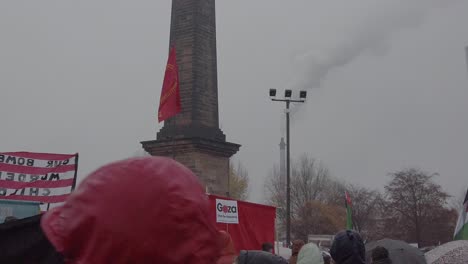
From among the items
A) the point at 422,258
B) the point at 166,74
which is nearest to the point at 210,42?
the point at 166,74

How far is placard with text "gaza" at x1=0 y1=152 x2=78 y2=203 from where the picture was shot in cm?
879

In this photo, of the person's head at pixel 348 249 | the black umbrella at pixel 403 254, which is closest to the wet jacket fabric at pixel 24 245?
the person's head at pixel 348 249

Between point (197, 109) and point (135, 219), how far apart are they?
18187mm

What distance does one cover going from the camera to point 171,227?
1.24 metres

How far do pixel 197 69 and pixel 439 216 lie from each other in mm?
47589

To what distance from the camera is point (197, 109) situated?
19359 mm

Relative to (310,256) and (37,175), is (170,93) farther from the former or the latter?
(310,256)

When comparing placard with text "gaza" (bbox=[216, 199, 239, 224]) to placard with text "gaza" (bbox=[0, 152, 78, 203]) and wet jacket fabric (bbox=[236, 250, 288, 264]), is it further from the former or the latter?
wet jacket fabric (bbox=[236, 250, 288, 264])

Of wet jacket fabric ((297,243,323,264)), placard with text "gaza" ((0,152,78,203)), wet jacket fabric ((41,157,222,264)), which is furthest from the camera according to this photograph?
placard with text "gaza" ((0,152,78,203))

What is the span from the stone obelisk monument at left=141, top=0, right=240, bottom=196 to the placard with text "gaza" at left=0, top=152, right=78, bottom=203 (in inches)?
369

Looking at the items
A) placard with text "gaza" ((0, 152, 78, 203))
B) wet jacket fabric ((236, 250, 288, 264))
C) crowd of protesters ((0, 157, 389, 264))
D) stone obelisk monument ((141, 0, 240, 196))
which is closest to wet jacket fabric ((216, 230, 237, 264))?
crowd of protesters ((0, 157, 389, 264))

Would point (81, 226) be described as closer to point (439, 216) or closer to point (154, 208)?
point (154, 208)

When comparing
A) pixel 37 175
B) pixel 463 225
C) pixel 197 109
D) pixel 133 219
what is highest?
pixel 197 109

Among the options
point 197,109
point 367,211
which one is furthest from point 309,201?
point 197,109
